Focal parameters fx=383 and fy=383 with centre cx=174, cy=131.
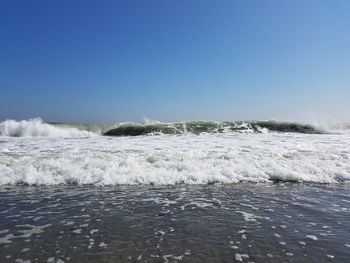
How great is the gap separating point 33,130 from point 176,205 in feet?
76.3

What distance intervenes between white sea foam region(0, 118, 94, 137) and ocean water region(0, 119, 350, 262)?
41.0 feet

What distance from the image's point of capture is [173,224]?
23.0 feet

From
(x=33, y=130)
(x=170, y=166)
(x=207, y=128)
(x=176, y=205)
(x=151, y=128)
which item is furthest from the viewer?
(x=207, y=128)

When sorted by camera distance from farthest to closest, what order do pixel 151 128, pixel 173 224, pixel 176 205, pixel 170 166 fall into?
pixel 151 128
pixel 170 166
pixel 176 205
pixel 173 224

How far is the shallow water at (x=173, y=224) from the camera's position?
555cm

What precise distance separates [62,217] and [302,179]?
25.1ft

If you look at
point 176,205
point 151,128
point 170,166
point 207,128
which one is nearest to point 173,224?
point 176,205

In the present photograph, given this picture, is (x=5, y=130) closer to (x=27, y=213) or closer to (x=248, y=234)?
(x=27, y=213)

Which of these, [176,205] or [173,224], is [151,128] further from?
[173,224]

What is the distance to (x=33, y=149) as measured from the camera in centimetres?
1670

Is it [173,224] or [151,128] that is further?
[151,128]

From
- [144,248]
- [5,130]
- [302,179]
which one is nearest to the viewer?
[144,248]

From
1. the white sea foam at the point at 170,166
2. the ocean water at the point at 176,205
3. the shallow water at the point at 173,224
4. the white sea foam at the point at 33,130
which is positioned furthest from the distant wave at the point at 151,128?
the shallow water at the point at 173,224

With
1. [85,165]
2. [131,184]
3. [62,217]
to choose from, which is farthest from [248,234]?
[85,165]
